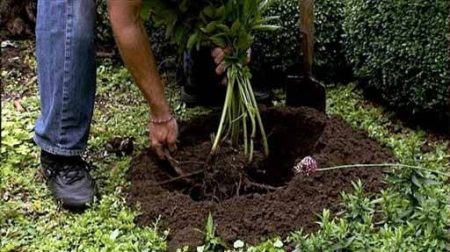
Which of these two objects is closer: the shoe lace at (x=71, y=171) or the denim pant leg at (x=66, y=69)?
the denim pant leg at (x=66, y=69)

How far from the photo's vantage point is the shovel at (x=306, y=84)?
3.45 m

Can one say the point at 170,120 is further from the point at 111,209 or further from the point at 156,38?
the point at 156,38

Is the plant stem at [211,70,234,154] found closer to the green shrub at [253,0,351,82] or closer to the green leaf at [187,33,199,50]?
the green leaf at [187,33,199,50]

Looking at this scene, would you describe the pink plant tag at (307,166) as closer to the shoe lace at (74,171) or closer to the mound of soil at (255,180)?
the mound of soil at (255,180)

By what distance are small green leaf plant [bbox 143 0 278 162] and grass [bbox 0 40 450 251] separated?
44 centimetres

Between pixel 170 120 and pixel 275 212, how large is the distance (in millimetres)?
503

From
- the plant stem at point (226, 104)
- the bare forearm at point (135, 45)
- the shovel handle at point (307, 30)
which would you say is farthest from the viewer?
the shovel handle at point (307, 30)

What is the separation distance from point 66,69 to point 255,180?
2.41 ft

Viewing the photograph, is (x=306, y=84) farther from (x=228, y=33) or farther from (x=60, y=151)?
(x=60, y=151)

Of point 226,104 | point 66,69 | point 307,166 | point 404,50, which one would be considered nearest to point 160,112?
point 226,104

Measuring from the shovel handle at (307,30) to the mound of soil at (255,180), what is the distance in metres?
0.25

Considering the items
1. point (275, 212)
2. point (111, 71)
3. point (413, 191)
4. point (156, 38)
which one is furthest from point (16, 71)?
point (413, 191)

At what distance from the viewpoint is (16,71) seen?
4.38 m

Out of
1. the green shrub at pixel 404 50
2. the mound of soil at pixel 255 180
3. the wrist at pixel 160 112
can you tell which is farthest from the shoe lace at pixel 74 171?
the green shrub at pixel 404 50
